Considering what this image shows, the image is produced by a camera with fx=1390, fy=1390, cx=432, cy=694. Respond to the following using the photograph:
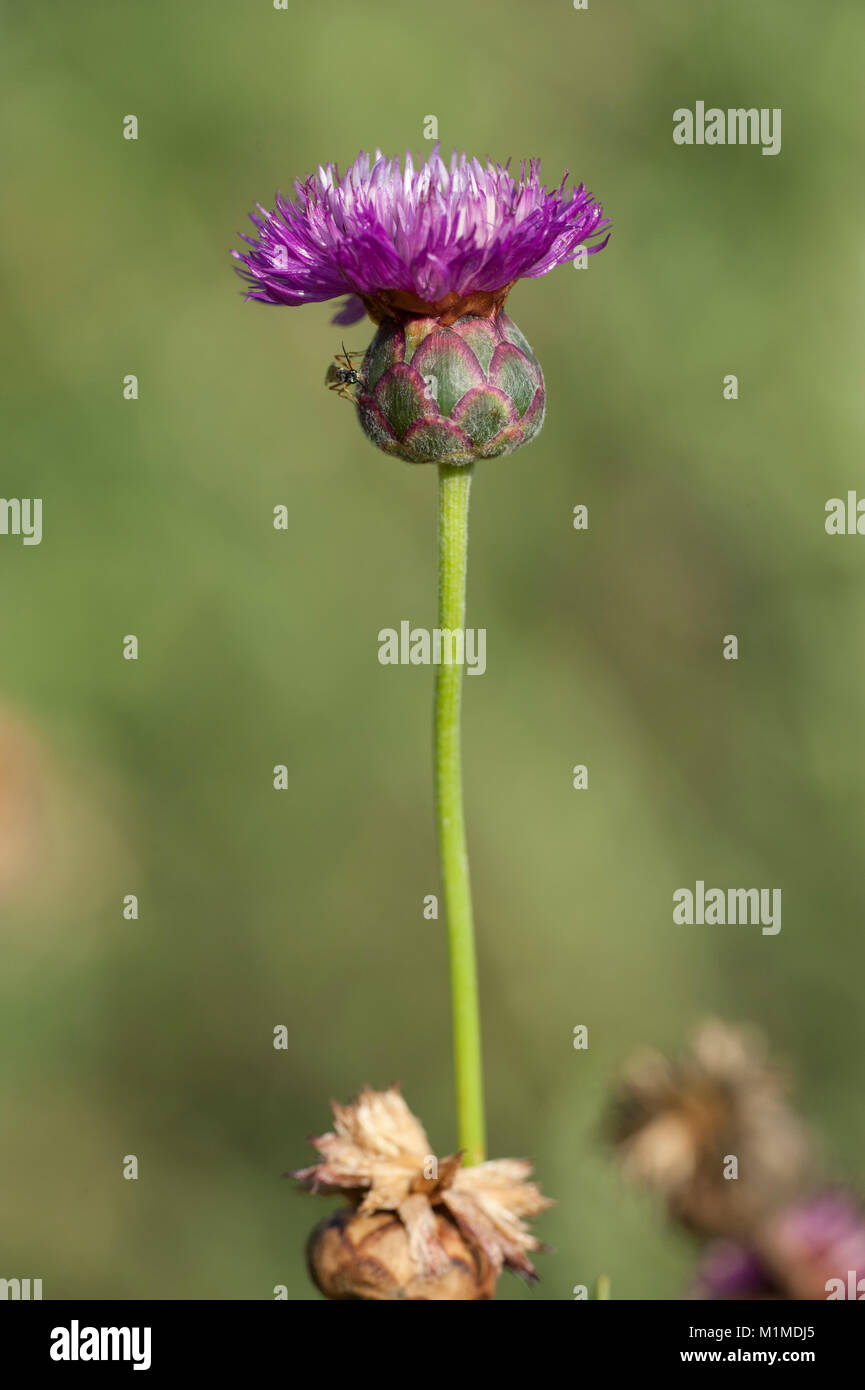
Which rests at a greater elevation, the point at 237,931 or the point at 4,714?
the point at 4,714

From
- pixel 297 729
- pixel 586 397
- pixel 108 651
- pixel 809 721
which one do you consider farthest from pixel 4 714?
pixel 809 721

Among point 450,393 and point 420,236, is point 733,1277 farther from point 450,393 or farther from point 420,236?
point 420,236

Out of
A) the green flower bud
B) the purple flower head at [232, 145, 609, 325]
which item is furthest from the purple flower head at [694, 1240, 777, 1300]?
the purple flower head at [232, 145, 609, 325]

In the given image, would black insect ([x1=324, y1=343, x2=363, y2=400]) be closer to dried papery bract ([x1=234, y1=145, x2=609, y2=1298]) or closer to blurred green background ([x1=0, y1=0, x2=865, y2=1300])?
dried papery bract ([x1=234, y1=145, x2=609, y2=1298])

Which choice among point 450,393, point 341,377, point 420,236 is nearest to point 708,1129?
point 450,393

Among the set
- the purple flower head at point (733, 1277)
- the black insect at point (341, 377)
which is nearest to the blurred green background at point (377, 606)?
the black insect at point (341, 377)

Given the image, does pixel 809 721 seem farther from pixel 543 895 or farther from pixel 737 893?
pixel 543 895
